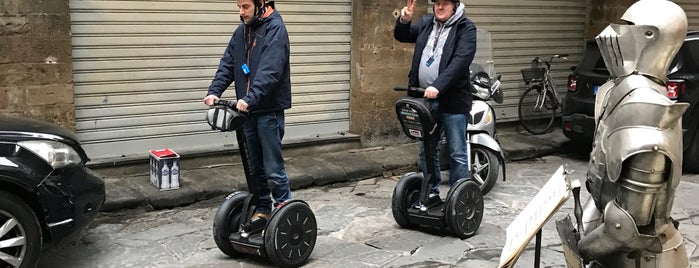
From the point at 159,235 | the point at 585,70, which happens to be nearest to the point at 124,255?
the point at 159,235

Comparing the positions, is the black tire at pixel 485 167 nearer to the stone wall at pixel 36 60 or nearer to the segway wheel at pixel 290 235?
the segway wheel at pixel 290 235

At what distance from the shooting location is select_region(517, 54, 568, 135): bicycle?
10625mm

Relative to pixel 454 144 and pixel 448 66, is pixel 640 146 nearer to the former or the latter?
pixel 448 66

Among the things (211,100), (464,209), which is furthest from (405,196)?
(211,100)

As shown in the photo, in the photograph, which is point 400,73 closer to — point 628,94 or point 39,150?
point 39,150

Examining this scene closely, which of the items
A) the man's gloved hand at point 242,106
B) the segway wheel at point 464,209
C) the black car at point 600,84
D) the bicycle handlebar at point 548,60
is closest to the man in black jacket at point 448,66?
the segway wheel at point 464,209

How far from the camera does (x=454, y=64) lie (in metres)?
5.62

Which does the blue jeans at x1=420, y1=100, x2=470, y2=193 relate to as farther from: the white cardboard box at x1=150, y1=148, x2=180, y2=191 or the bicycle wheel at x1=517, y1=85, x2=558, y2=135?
the bicycle wheel at x1=517, y1=85, x2=558, y2=135

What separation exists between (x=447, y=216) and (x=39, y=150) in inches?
116

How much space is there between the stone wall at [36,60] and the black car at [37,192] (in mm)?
1717

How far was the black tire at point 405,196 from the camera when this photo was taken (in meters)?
5.89

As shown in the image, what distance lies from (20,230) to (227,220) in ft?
4.35

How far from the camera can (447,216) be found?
561cm

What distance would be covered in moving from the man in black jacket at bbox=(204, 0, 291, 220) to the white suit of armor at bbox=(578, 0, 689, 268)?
2.33 meters
